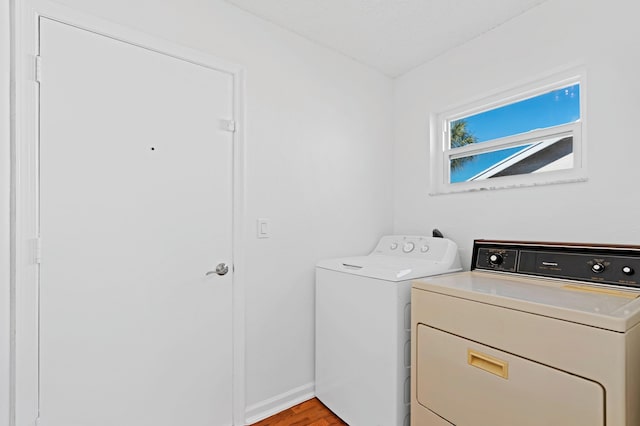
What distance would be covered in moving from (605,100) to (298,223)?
1.75 m

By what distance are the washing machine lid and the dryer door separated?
0.27 metres

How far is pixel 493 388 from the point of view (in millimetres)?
1174

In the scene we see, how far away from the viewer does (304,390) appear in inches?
79.7

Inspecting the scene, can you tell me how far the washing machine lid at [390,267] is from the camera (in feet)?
5.22

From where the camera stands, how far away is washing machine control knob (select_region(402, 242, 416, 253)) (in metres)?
2.12

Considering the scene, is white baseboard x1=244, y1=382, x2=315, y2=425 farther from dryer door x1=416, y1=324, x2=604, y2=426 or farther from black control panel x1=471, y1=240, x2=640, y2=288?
black control panel x1=471, y1=240, x2=640, y2=288

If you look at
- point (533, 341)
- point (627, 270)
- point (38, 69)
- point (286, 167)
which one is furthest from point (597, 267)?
point (38, 69)

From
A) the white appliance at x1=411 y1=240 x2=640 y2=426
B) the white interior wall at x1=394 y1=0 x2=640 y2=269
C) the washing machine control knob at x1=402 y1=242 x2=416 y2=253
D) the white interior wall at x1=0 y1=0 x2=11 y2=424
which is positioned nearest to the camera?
the white appliance at x1=411 y1=240 x2=640 y2=426

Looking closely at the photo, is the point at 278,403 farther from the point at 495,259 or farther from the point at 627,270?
the point at 627,270

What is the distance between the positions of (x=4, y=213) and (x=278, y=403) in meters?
1.69

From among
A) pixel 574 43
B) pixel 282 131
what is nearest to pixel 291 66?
pixel 282 131

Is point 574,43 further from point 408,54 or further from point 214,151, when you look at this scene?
point 214,151

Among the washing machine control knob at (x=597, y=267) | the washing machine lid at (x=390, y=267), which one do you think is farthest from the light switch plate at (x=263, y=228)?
the washing machine control knob at (x=597, y=267)

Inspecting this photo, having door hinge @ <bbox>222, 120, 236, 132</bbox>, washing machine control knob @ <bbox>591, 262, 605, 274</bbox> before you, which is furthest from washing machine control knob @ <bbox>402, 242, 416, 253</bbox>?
door hinge @ <bbox>222, 120, 236, 132</bbox>
